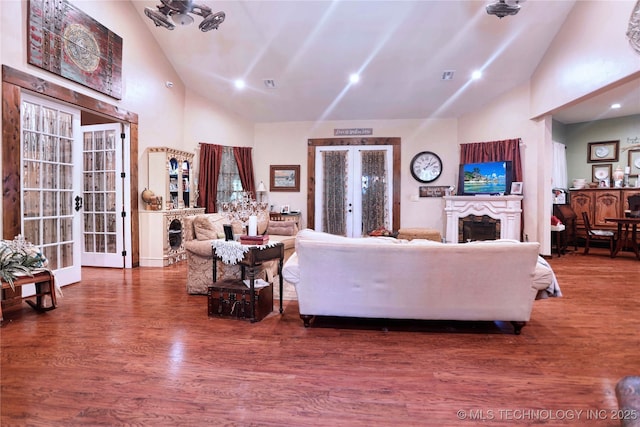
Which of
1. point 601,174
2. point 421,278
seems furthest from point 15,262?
point 601,174

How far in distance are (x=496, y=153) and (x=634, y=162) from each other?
3.07 m

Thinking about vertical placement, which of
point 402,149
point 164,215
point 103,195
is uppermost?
point 402,149

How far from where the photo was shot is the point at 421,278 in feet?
8.25

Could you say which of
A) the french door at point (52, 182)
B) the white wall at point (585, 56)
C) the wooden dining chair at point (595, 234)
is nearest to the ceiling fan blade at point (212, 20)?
the french door at point (52, 182)

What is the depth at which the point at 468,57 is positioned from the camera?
5.41m

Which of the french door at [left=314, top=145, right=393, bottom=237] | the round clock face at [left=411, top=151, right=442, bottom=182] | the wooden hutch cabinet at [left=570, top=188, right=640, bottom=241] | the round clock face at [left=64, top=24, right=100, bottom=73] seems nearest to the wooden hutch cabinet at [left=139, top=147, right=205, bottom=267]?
the round clock face at [left=64, top=24, right=100, bottom=73]

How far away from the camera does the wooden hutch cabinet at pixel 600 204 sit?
6410 mm

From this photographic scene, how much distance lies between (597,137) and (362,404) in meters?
8.43

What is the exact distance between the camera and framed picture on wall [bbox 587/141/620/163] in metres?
6.88

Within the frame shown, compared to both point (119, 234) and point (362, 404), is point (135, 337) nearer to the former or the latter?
point (362, 404)

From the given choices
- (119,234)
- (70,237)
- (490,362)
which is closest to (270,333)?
(490,362)

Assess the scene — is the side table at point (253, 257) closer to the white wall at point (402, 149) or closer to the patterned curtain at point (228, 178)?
the patterned curtain at point (228, 178)

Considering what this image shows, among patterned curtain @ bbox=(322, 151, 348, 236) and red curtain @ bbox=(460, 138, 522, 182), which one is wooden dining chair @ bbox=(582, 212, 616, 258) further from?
patterned curtain @ bbox=(322, 151, 348, 236)

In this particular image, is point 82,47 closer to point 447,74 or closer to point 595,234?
point 447,74
